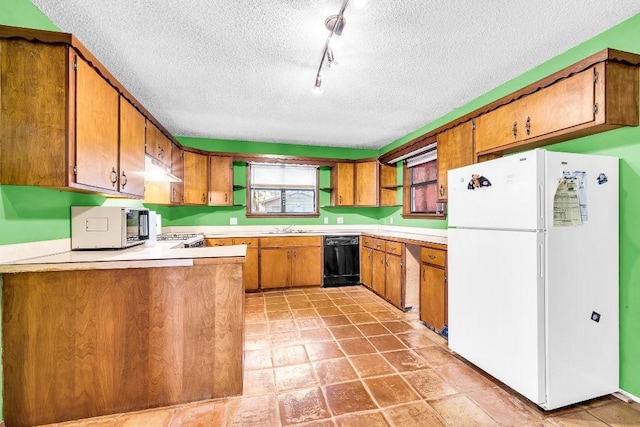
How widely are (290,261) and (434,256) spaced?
2.30 m

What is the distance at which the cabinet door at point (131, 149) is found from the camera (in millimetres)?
2221

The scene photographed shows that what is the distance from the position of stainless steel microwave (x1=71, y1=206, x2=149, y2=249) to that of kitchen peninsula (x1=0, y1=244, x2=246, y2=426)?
0.40m

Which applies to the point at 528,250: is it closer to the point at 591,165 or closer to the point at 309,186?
the point at 591,165

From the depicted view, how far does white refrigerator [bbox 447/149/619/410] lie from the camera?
1763mm

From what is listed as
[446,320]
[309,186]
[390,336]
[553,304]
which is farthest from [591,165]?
[309,186]

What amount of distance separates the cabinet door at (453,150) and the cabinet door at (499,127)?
120 millimetres

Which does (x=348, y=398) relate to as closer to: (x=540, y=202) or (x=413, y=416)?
(x=413, y=416)

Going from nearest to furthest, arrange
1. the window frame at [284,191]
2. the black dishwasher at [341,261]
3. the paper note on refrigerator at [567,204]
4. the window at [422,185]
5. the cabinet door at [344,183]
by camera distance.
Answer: the paper note on refrigerator at [567,204] → the window at [422,185] → the black dishwasher at [341,261] → the window frame at [284,191] → the cabinet door at [344,183]

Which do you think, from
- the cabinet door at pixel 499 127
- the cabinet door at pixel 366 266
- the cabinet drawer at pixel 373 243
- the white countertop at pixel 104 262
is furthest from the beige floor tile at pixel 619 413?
the cabinet door at pixel 366 266

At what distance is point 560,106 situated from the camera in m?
2.00

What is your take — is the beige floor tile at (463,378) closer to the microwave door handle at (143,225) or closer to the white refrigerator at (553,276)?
the white refrigerator at (553,276)

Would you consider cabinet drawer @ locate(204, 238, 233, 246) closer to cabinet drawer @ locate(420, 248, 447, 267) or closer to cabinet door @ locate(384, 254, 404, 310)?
cabinet door @ locate(384, 254, 404, 310)

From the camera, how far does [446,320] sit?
2.78 metres

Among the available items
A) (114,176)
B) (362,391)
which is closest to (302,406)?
(362,391)
